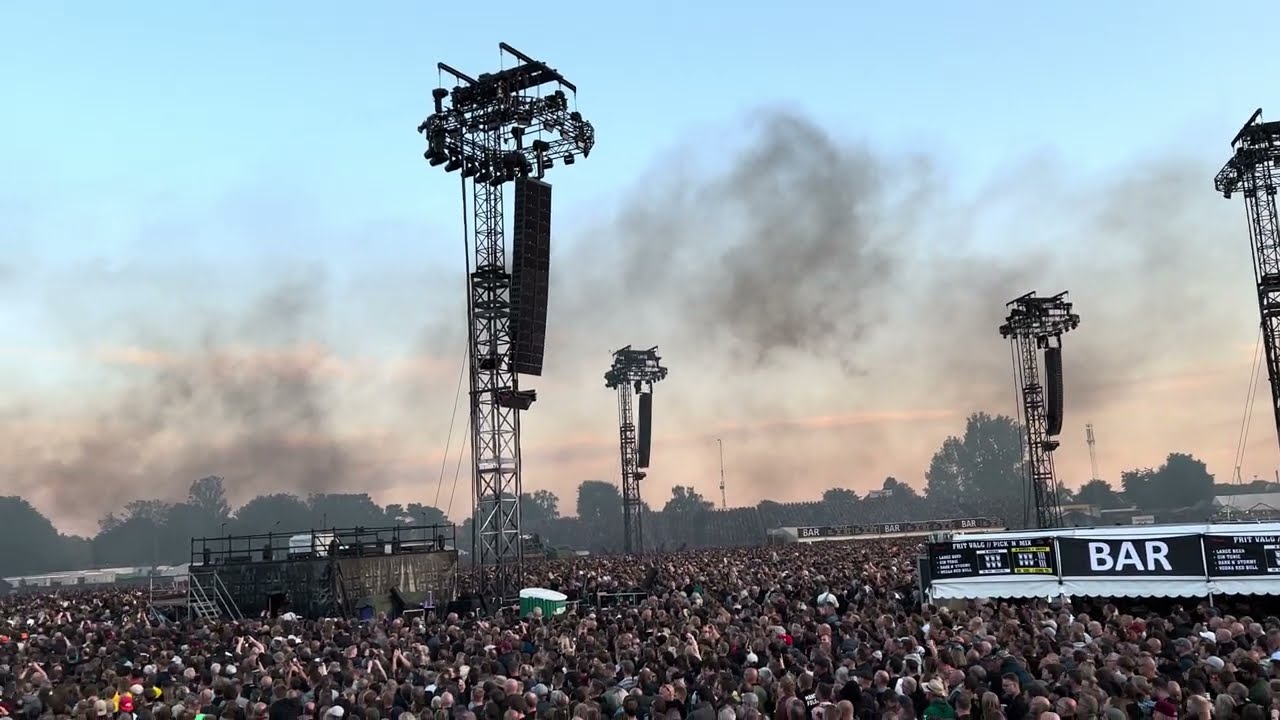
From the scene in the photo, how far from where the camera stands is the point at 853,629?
14906 mm

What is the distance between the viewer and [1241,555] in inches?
688

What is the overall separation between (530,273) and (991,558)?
1811 cm

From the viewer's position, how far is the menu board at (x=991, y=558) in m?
19.1

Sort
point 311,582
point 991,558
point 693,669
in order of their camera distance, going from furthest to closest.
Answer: point 311,582 → point 991,558 → point 693,669

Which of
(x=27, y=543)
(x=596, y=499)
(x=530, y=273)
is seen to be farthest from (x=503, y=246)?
(x=596, y=499)

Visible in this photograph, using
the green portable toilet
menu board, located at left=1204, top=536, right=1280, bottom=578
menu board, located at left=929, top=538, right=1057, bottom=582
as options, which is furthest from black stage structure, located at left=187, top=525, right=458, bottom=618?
menu board, located at left=1204, top=536, right=1280, bottom=578

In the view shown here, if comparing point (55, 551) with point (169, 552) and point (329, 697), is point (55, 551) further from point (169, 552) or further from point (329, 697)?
point (329, 697)

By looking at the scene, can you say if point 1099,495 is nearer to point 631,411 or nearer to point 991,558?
point 631,411

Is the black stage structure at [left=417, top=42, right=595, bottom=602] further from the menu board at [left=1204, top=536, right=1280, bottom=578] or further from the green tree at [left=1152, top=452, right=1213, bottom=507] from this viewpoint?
the green tree at [left=1152, top=452, right=1213, bottom=507]

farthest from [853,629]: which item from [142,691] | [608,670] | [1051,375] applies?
[1051,375]

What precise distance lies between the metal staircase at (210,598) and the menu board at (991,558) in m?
21.9

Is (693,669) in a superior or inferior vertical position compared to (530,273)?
inferior

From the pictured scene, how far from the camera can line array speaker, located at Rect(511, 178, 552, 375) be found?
3184 cm

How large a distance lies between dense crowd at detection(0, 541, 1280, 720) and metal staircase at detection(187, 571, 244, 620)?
9583mm
